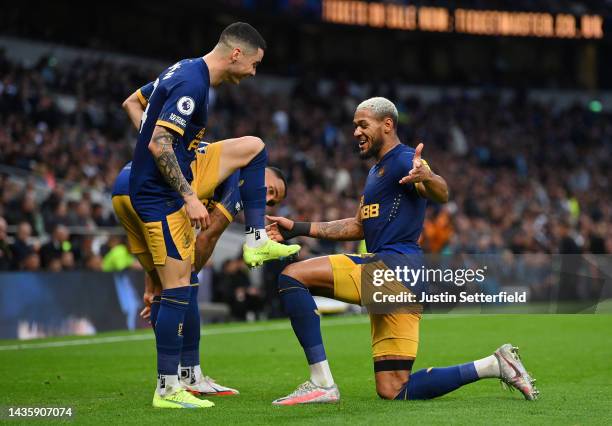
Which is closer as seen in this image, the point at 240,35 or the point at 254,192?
the point at 240,35

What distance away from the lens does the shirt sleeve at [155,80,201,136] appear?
7387mm

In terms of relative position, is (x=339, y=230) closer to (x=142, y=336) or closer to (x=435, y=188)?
(x=435, y=188)

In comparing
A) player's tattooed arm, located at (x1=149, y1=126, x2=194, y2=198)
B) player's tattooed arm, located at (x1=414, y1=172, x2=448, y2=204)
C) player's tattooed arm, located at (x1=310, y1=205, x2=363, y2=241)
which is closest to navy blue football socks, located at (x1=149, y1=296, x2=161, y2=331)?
player's tattooed arm, located at (x1=310, y1=205, x2=363, y2=241)

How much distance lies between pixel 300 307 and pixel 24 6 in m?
23.8

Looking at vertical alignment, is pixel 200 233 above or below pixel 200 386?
above

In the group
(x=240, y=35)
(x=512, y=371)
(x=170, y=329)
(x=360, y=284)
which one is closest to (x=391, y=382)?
(x=360, y=284)

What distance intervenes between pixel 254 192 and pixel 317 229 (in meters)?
0.63

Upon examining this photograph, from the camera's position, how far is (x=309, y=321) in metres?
7.78

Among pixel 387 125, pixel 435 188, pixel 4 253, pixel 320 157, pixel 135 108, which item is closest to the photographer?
pixel 435 188

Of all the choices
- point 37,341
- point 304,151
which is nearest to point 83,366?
point 37,341

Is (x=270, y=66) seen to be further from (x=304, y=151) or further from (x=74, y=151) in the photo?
(x=74, y=151)

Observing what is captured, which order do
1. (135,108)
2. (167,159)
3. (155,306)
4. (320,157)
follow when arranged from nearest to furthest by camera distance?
(167,159)
(135,108)
(155,306)
(320,157)

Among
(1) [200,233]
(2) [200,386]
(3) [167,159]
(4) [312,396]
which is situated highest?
(3) [167,159]

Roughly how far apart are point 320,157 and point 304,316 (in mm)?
21618
